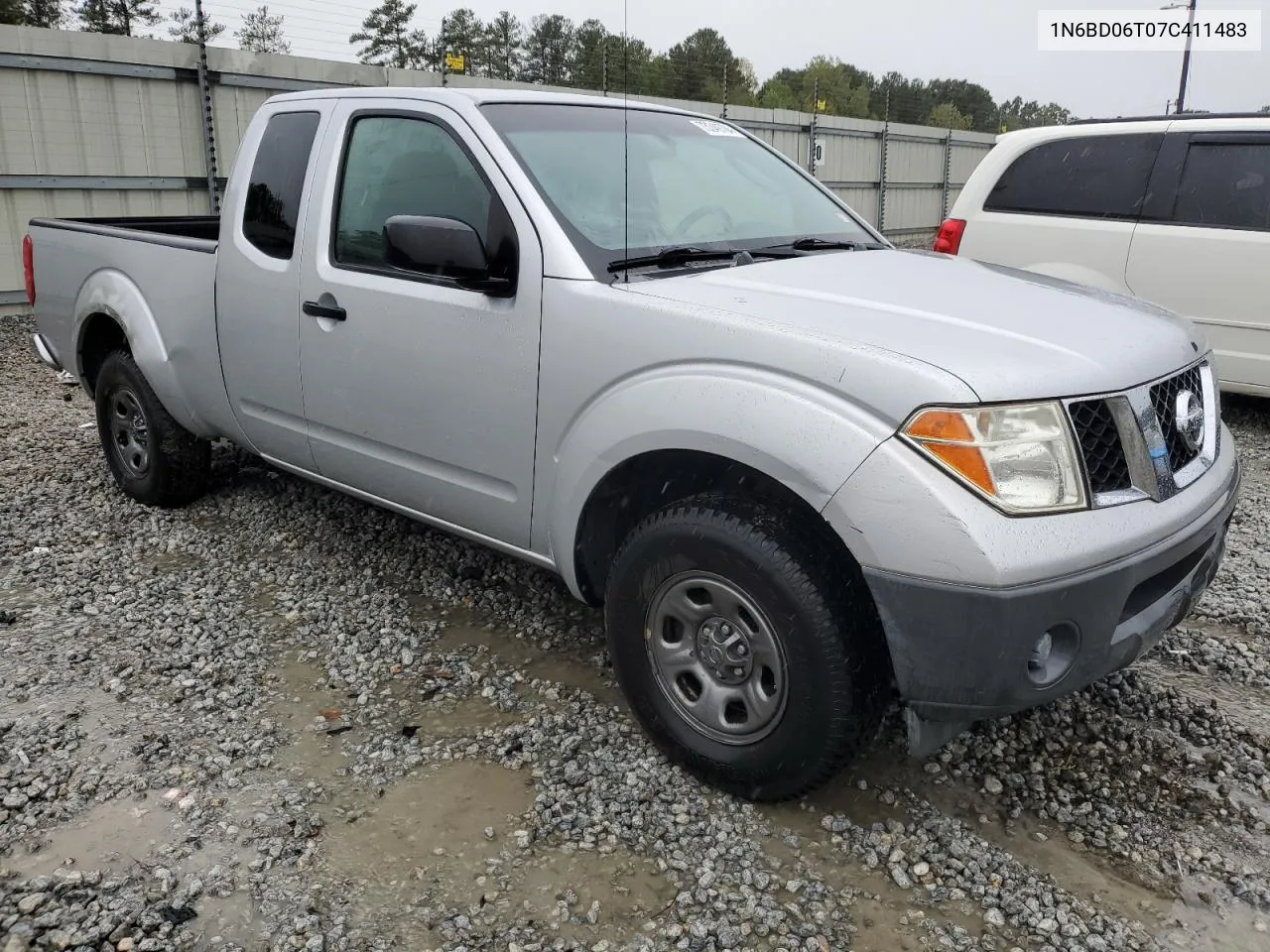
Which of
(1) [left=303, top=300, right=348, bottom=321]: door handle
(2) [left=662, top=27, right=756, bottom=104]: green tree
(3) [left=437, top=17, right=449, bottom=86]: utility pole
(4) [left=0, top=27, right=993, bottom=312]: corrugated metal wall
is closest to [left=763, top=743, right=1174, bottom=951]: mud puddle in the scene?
(1) [left=303, top=300, right=348, bottom=321]: door handle

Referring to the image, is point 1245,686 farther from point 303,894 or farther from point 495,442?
point 303,894

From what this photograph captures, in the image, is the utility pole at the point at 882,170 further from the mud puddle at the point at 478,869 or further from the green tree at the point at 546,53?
the mud puddle at the point at 478,869

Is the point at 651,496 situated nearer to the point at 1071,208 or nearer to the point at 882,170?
the point at 1071,208

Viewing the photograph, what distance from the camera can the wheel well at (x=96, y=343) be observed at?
4.99 m

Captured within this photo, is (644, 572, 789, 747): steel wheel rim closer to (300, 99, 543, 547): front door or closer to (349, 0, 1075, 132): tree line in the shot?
(300, 99, 543, 547): front door

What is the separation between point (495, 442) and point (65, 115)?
9.25 meters

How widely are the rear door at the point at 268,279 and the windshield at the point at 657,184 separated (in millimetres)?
993

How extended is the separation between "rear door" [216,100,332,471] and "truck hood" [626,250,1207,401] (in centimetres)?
166

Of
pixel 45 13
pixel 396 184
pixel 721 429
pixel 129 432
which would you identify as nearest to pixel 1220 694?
pixel 721 429

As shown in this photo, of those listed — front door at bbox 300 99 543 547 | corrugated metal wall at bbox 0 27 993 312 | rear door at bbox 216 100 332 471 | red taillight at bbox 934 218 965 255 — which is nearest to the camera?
front door at bbox 300 99 543 547

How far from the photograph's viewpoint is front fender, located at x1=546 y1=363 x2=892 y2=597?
2.32 metres

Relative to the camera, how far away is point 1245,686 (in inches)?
134

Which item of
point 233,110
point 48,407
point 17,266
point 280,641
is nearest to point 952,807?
point 280,641

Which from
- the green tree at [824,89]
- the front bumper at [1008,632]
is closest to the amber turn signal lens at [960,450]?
the front bumper at [1008,632]
